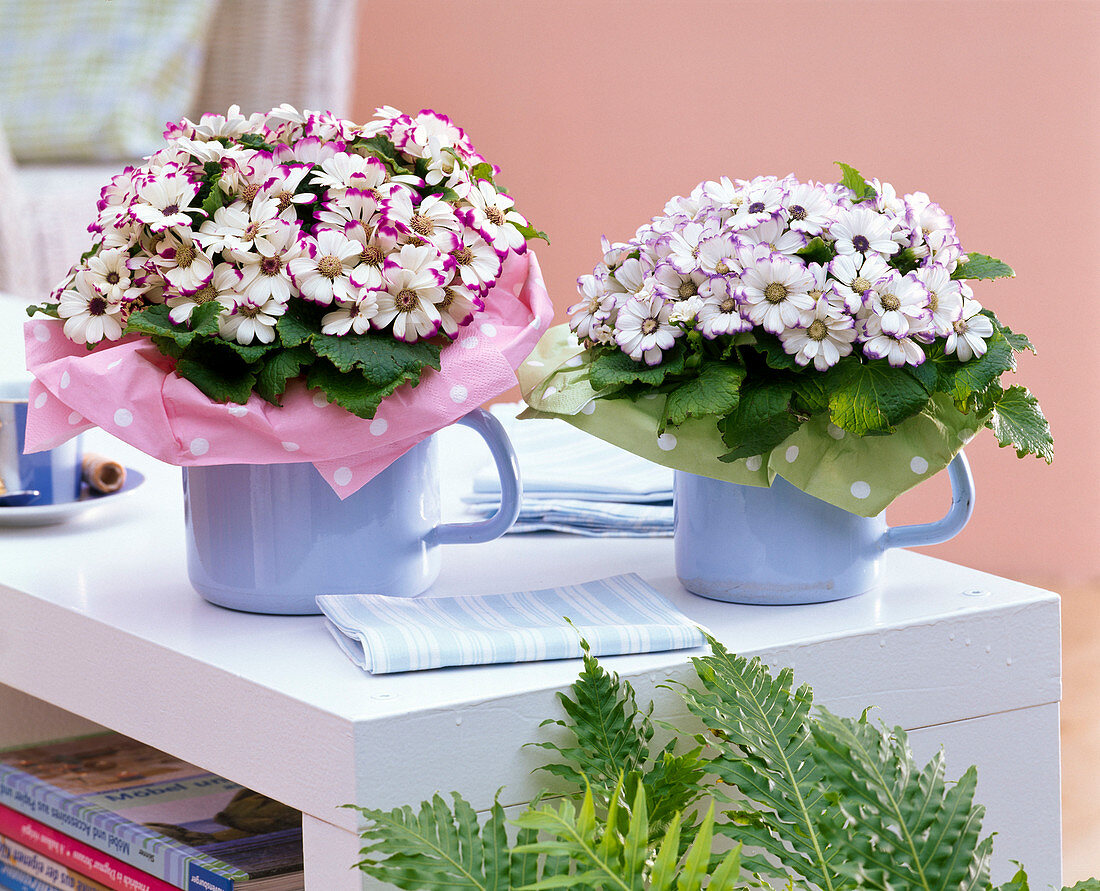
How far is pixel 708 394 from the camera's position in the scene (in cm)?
64

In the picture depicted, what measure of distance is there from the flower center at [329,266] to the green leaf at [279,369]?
38 millimetres

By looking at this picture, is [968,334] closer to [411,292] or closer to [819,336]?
[819,336]

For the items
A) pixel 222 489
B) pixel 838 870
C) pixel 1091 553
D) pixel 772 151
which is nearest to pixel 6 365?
pixel 222 489

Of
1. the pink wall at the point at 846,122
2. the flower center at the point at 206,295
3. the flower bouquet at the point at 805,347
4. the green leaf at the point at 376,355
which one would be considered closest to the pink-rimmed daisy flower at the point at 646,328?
the flower bouquet at the point at 805,347

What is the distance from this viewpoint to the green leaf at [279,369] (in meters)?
0.63

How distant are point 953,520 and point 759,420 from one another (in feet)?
0.47

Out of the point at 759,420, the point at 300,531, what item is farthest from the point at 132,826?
the point at 759,420

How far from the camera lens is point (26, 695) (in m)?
0.93

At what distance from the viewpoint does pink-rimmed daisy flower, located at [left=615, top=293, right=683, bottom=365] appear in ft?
2.16

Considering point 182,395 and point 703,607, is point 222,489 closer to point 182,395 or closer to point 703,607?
point 182,395

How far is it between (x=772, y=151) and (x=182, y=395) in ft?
7.14

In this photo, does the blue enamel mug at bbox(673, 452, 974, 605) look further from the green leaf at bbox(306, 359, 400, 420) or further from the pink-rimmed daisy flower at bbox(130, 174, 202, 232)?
the pink-rimmed daisy flower at bbox(130, 174, 202, 232)

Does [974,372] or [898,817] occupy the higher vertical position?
[974,372]

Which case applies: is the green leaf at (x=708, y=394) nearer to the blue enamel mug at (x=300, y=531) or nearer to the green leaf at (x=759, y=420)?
the green leaf at (x=759, y=420)
